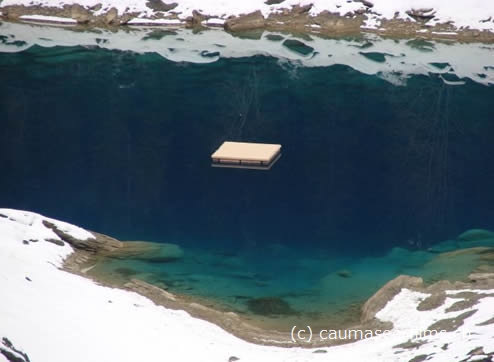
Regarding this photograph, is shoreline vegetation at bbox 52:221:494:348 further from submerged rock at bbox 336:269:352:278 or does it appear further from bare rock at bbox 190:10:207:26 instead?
bare rock at bbox 190:10:207:26

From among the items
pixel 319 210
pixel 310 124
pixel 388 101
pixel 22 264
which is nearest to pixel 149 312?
pixel 22 264

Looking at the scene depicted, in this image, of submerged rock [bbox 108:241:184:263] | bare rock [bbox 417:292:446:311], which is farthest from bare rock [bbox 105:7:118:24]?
bare rock [bbox 417:292:446:311]

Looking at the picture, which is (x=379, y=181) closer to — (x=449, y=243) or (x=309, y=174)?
(x=309, y=174)

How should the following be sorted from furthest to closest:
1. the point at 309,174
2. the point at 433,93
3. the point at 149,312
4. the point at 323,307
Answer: the point at 433,93, the point at 309,174, the point at 323,307, the point at 149,312

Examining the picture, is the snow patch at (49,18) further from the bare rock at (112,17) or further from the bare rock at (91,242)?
the bare rock at (91,242)

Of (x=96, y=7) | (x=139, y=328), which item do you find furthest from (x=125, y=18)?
(x=139, y=328)

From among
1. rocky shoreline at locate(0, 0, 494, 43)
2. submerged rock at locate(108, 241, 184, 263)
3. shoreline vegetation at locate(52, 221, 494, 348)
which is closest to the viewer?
shoreline vegetation at locate(52, 221, 494, 348)
